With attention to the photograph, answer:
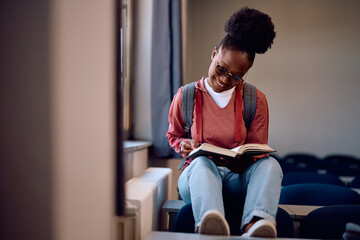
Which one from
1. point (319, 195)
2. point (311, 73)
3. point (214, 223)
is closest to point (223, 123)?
point (214, 223)

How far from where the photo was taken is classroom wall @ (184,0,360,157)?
416 cm

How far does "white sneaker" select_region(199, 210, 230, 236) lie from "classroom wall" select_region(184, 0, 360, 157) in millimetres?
3430

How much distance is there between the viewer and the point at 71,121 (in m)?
0.73

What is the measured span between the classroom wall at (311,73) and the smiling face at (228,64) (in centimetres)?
285

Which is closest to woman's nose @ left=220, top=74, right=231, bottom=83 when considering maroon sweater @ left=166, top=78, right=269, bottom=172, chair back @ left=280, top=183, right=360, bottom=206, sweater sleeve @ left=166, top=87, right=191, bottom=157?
maroon sweater @ left=166, top=78, right=269, bottom=172

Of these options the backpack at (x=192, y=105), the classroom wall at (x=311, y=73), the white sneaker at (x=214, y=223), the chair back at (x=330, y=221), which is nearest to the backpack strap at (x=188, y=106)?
the backpack at (x=192, y=105)

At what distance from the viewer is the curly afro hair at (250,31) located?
1.24m

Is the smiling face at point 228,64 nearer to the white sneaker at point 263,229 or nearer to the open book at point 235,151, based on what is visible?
the open book at point 235,151

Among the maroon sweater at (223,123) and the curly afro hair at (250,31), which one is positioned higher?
the curly afro hair at (250,31)

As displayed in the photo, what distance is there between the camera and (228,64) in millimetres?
1316

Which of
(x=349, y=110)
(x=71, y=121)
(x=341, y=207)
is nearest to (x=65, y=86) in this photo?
(x=71, y=121)

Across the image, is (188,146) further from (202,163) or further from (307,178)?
(307,178)

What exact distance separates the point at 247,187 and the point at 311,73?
3.62 metres

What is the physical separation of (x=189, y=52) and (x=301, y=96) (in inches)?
72.7
